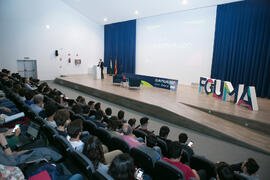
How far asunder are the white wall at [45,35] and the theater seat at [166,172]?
11164 mm

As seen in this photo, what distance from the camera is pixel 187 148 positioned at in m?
2.64

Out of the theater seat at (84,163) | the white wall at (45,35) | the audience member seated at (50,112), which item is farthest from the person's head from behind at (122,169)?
the white wall at (45,35)

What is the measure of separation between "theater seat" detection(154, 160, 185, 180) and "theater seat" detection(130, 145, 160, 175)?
11cm

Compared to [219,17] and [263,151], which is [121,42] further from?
[263,151]

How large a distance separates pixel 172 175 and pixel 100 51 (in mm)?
13634

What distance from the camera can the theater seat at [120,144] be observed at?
241 cm

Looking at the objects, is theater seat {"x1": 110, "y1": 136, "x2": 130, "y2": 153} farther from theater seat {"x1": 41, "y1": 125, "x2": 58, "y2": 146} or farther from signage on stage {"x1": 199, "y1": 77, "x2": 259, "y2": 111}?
signage on stage {"x1": 199, "y1": 77, "x2": 259, "y2": 111}

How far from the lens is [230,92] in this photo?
6.17 meters

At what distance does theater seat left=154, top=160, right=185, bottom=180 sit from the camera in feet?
5.99

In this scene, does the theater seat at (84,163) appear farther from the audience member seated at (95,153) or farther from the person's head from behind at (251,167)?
the person's head from behind at (251,167)

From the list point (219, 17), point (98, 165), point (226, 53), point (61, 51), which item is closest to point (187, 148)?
point (98, 165)

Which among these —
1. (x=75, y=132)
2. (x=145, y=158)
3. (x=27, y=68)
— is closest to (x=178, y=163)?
(x=145, y=158)

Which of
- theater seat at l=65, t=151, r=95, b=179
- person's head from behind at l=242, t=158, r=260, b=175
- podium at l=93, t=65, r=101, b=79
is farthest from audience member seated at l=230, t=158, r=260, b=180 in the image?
podium at l=93, t=65, r=101, b=79

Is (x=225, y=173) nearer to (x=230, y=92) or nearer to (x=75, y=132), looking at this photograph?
(x=75, y=132)
